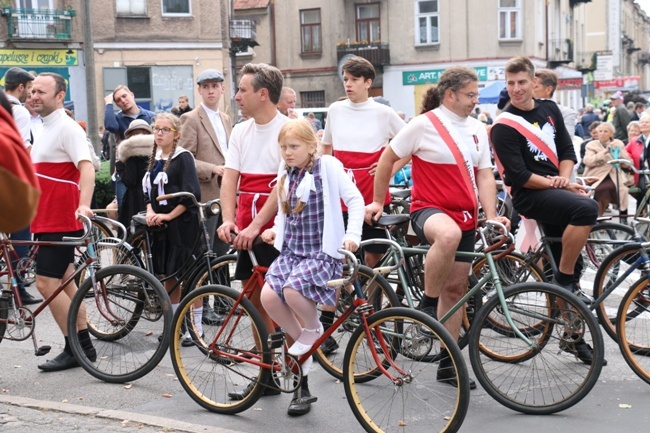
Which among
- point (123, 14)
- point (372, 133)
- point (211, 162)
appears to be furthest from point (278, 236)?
point (123, 14)

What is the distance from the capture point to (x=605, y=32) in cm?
7375

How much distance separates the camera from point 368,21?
4409 centimetres

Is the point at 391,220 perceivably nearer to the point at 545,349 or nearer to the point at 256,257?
the point at 256,257

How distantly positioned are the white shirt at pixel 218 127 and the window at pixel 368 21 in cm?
3629

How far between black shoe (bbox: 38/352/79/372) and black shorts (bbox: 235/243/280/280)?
1.62m

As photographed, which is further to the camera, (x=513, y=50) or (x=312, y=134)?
(x=513, y=50)

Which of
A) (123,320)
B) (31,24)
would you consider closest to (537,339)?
(123,320)

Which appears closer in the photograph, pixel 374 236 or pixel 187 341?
pixel 187 341

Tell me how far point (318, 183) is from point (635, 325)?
2.24 meters

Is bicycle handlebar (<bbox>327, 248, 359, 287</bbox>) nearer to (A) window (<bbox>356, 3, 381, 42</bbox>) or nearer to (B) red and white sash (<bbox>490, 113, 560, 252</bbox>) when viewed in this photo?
(B) red and white sash (<bbox>490, 113, 560, 252</bbox>)

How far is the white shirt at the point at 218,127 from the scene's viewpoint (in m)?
8.33

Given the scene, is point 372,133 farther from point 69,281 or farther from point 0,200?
point 0,200

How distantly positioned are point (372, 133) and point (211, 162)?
5.23ft

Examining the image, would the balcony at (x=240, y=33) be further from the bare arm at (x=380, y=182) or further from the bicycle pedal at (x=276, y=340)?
the bicycle pedal at (x=276, y=340)
